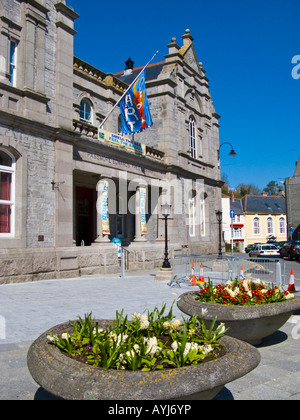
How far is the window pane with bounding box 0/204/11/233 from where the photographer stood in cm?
1296

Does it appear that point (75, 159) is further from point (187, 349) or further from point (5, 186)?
point (187, 349)

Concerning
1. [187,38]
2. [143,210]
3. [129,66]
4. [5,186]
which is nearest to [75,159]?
[5,186]

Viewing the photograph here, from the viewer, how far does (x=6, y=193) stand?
→ 43.1 ft

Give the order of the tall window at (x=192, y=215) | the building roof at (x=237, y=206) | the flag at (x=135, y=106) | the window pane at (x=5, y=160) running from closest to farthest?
1. the window pane at (x=5, y=160)
2. the flag at (x=135, y=106)
3. the tall window at (x=192, y=215)
4. the building roof at (x=237, y=206)

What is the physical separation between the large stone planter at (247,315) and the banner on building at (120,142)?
1309cm

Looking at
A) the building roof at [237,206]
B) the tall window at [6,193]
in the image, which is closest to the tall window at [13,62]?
the tall window at [6,193]

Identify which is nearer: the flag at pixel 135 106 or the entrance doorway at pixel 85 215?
the flag at pixel 135 106

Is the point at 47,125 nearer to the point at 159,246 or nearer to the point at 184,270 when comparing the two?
the point at 184,270

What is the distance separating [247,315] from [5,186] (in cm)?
1055

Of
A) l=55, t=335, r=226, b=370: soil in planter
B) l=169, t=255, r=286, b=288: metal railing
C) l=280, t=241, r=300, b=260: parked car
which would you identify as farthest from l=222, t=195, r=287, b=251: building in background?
l=55, t=335, r=226, b=370: soil in planter

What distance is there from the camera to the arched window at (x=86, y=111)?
19.8m

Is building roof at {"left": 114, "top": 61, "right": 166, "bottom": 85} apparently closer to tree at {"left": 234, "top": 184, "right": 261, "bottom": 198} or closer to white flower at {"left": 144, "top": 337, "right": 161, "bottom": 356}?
white flower at {"left": 144, "top": 337, "right": 161, "bottom": 356}

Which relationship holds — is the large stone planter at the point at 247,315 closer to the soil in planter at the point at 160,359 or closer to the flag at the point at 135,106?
the soil in planter at the point at 160,359

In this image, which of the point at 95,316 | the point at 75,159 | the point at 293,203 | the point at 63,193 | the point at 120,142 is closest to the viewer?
the point at 95,316
